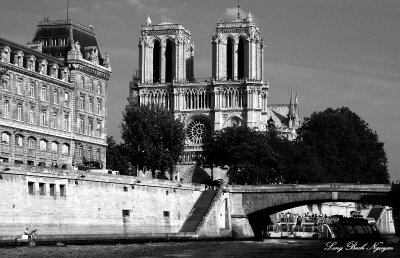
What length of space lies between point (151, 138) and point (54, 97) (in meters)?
16.4

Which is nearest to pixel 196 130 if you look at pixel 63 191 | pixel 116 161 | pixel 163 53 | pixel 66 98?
pixel 163 53

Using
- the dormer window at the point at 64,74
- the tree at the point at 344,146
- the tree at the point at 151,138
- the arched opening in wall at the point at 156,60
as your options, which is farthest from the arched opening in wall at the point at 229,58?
the dormer window at the point at 64,74

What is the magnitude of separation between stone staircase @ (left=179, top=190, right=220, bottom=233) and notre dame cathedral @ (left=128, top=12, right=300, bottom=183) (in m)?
60.5

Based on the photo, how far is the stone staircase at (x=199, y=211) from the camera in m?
102

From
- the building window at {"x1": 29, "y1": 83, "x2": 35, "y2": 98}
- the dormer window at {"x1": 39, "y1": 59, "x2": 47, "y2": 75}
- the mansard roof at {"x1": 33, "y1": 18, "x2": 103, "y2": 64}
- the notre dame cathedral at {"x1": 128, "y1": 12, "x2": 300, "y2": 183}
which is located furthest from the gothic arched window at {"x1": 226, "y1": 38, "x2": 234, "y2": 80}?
the building window at {"x1": 29, "y1": 83, "x2": 35, "y2": 98}

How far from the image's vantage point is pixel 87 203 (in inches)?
3460

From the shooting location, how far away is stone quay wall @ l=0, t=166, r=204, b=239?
78.8 meters

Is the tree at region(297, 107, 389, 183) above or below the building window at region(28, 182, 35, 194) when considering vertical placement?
above

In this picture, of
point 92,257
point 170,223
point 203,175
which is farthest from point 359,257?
point 203,175

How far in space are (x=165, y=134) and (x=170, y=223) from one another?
25.3 meters

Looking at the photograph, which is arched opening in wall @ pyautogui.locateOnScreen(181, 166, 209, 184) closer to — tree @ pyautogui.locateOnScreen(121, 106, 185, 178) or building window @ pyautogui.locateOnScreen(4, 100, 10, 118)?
tree @ pyautogui.locateOnScreen(121, 106, 185, 178)

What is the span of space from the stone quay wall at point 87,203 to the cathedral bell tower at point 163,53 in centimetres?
7036

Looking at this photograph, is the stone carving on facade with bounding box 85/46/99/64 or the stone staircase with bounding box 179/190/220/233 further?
the stone carving on facade with bounding box 85/46/99/64

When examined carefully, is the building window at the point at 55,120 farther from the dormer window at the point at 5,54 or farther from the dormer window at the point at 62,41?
the dormer window at the point at 5,54
